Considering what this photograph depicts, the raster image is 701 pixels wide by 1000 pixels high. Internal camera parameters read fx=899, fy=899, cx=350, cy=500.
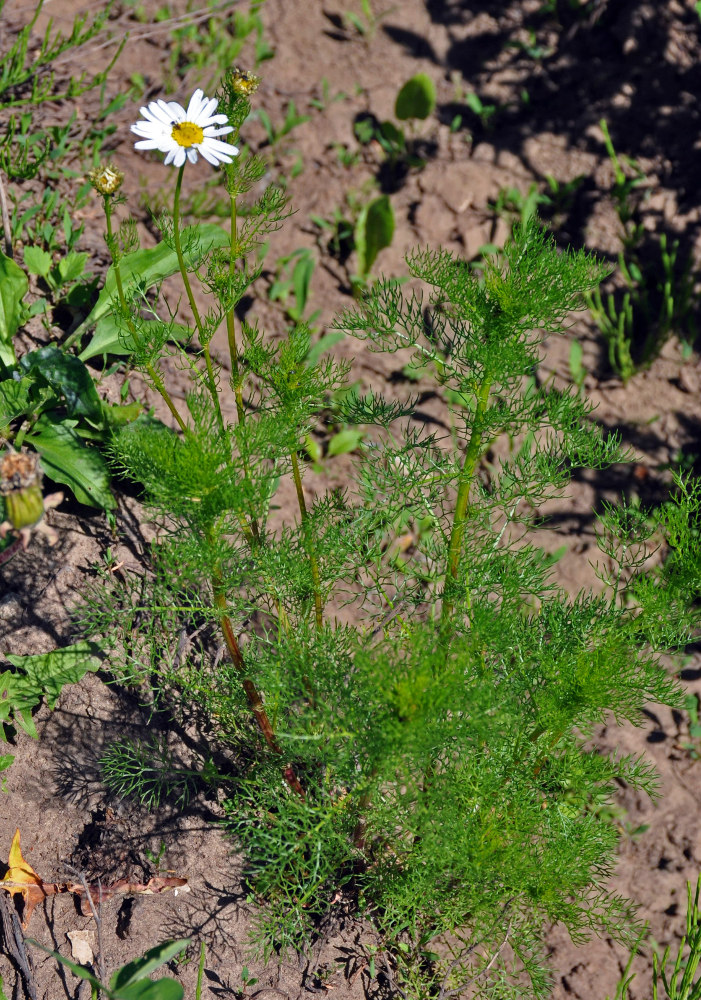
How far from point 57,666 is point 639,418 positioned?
7.76 ft

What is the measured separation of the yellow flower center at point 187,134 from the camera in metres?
1.82

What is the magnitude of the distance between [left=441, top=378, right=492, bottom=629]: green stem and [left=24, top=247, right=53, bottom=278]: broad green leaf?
1657 mm

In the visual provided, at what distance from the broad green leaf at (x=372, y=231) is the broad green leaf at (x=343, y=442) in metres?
0.71

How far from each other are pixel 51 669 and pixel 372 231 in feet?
6.86

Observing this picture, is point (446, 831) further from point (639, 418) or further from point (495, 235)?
point (495, 235)

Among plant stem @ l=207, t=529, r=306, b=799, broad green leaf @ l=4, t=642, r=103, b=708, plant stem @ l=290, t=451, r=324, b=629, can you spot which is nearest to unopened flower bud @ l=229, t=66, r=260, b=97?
plant stem @ l=290, t=451, r=324, b=629

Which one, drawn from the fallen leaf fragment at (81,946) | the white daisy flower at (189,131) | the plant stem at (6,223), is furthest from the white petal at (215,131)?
the fallen leaf fragment at (81,946)

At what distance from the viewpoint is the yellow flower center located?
5.97ft

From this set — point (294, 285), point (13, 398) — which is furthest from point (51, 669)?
point (294, 285)

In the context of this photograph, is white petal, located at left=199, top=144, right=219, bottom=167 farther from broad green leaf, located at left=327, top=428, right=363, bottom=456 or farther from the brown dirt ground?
broad green leaf, located at left=327, top=428, right=363, bottom=456

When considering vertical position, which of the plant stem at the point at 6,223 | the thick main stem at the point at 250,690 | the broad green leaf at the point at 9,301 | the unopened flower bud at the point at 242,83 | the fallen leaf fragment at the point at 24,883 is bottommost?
the fallen leaf fragment at the point at 24,883

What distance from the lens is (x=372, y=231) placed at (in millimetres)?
3523

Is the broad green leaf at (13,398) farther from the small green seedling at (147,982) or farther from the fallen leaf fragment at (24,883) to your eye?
the small green seedling at (147,982)

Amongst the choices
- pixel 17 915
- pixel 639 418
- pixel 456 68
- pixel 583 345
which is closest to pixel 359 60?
pixel 456 68
